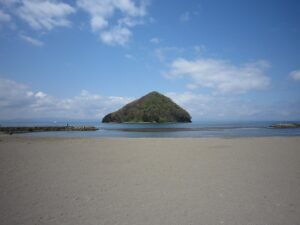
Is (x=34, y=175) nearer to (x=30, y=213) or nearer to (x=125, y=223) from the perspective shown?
(x=30, y=213)

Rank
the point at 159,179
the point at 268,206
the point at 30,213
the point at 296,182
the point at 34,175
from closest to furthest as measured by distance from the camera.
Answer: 1. the point at 30,213
2. the point at 268,206
3. the point at 296,182
4. the point at 159,179
5. the point at 34,175

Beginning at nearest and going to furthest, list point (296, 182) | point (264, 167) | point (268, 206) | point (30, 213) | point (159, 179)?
point (30, 213) < point (268, 206) < point (296, 182) < point (159, 179) < point (264, 167)

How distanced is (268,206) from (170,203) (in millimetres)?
2660

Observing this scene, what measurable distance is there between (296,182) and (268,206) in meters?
3.34

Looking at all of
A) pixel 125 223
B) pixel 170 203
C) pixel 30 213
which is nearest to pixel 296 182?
pixel 170 203

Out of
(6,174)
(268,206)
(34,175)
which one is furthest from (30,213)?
(268,206)

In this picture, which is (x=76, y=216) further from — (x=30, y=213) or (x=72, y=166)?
(x=72, y=166)

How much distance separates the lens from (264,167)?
11.9 meters

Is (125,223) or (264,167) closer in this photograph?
(125,223)

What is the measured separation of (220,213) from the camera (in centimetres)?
604

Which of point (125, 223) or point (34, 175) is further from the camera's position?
point (34, 175)

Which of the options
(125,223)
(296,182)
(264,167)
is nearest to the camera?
(125,223)

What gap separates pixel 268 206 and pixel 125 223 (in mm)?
3917

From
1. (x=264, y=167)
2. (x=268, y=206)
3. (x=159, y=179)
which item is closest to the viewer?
(x=268, y=206)
